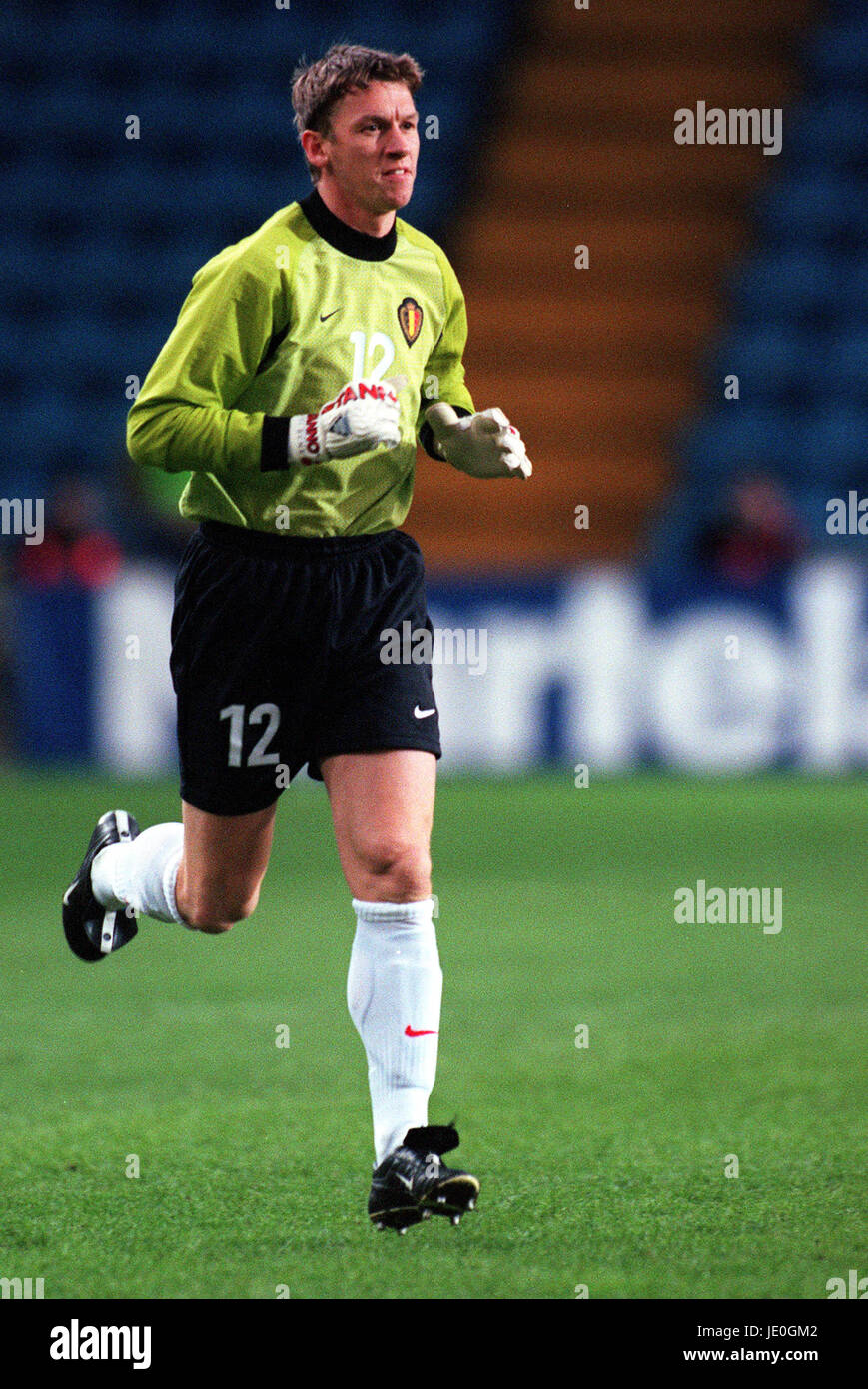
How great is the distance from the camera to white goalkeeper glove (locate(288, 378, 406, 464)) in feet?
12.8

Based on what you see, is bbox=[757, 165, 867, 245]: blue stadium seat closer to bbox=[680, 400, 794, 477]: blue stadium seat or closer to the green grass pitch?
bbox=[680, 400, 794, 477]: blue stadium seat

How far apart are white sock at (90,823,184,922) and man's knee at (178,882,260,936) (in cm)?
11

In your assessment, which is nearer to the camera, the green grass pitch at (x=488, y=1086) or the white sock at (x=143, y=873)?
the green grass pitch at (x=488, y=1086)

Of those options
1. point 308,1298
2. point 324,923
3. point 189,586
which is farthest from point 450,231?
point 308,1298

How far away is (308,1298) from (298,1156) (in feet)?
3.68

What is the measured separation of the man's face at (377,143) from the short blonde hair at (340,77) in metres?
0.02

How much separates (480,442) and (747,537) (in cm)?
937

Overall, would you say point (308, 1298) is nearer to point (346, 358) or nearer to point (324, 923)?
point (346, 358)

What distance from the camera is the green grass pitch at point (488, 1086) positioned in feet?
12.3

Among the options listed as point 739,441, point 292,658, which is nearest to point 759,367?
point 739,441

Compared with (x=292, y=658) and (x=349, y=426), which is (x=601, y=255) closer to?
(x=292, y=658)


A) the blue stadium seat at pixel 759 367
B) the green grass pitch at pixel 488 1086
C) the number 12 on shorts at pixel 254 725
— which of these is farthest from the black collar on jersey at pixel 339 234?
the blue stadium seat at pixel 759 367

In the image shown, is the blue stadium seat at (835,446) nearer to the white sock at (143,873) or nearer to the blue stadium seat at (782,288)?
the blue stadium seat at (782,288)

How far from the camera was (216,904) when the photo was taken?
15.1ft
